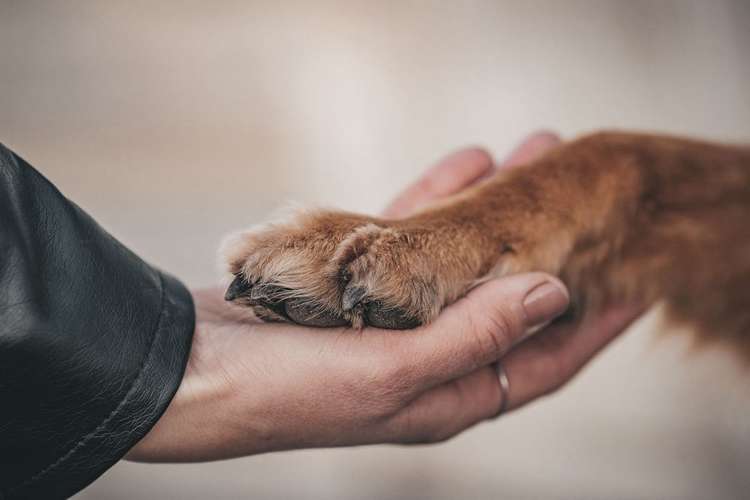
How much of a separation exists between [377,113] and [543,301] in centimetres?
230

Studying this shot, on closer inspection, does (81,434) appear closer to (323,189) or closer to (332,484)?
(332,484)

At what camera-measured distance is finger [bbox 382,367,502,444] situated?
1192mm

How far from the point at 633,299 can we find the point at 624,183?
30cm

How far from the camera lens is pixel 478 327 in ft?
3.61

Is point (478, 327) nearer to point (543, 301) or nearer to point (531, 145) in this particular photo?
point (543, 301)

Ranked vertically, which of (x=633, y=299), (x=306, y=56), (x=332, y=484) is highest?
(x=306, y=56)

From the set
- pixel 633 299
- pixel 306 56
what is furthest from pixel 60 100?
pixel 633 299

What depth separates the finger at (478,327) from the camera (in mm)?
1070

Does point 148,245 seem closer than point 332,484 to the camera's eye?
No

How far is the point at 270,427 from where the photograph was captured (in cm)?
111

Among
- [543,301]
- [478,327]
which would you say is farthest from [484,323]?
[543,301]

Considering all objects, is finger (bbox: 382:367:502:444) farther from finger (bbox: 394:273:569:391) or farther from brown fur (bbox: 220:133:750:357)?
brown fur (bbox: 220:133:750:357)

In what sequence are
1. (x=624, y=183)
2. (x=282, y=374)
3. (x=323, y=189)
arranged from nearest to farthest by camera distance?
(x=282, y=374), (x=624, y=183), (x=323, y=189)

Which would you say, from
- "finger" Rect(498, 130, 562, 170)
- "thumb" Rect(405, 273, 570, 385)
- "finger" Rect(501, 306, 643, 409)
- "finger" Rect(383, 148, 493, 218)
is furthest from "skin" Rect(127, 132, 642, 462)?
"finger" Rect(498, 130, 562, 170)
